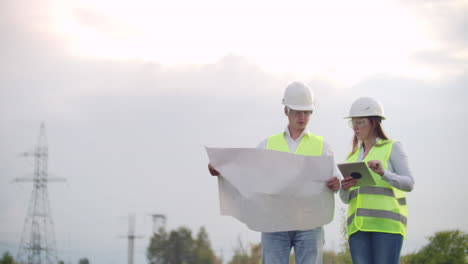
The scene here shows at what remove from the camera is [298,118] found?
6605 mm

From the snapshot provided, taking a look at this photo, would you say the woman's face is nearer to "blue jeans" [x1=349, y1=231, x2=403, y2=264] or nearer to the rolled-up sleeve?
the rolled-up sleeve

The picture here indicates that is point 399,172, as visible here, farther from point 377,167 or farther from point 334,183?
point 334,183

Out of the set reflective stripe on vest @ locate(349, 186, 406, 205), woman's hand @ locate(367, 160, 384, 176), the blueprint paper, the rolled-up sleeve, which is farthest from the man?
the rolled-up sleeve

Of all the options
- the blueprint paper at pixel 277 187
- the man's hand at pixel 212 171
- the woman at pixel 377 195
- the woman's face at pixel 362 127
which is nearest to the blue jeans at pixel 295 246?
the blueprint paper at pixel 277 187

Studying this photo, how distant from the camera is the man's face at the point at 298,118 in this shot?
660 centimetres

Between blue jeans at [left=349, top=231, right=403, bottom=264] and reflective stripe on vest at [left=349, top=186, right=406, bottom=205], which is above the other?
reflective stripe on vest at [left=349, top=186, right=406, bottom=205]

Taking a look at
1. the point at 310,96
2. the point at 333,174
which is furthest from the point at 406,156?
the point at 310,96

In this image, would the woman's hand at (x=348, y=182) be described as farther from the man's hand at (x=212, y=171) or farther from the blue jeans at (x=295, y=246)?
the man's hand at (x=212, y=171)

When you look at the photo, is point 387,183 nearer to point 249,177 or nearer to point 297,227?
point 297,227

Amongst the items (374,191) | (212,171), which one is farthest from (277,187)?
(374,191)

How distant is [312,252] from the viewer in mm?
6293

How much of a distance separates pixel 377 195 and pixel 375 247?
0.52 m

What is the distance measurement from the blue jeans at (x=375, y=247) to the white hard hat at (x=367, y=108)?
1.22 m

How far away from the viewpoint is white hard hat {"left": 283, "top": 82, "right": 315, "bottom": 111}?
6.55 m
